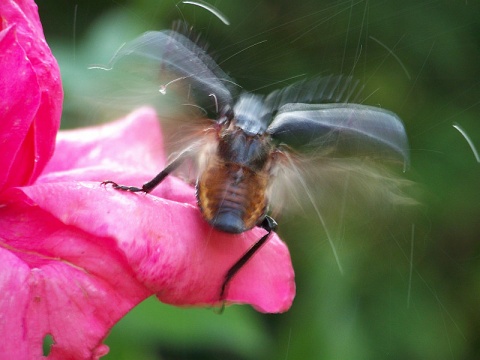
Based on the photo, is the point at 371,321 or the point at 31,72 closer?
the point at 31,72

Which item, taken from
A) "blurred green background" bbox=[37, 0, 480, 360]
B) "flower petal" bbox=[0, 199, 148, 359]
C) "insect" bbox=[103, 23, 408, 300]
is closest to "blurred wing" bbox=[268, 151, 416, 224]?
"insect" bbox=[103, 23, 408, 300]

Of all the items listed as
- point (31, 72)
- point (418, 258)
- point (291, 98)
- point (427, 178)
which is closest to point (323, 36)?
point (427, 178)

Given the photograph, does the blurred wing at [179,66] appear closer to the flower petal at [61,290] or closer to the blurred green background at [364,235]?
the flower petal at [61,290]

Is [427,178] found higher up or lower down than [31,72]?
lower down

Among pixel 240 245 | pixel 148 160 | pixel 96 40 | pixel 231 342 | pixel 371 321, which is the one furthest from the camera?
pixel 96 40

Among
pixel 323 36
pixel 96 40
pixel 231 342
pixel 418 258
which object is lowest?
pixel 231 342

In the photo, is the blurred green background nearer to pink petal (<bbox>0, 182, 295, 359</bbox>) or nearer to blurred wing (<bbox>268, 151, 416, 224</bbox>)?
blurred wing (<bbox>268, 151, 416, 224</bbox>)

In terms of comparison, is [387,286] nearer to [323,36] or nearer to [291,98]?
[323,36]

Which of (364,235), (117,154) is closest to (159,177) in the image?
(117,154)
